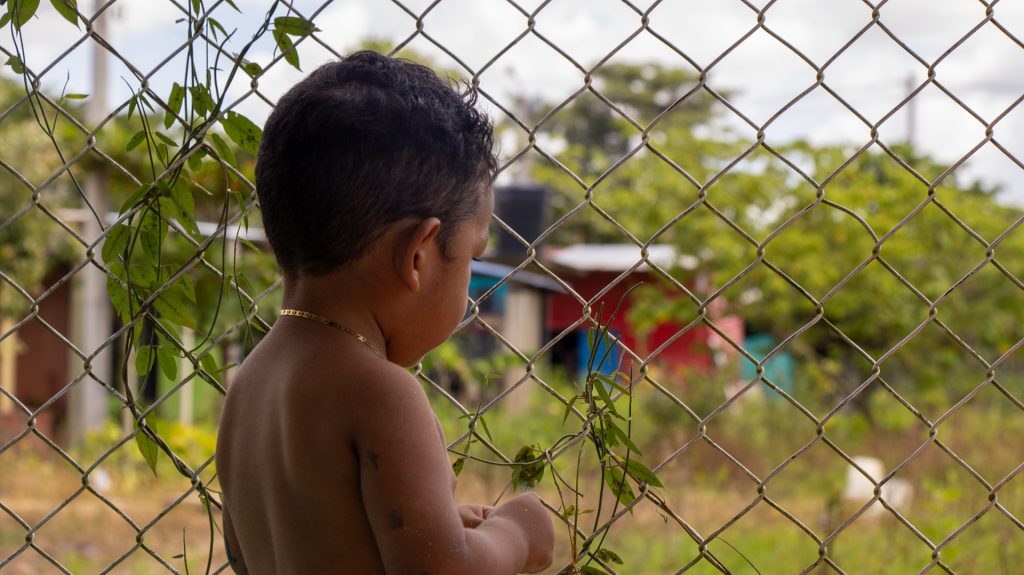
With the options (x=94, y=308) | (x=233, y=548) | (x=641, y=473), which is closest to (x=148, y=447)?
(x=233, y=548)

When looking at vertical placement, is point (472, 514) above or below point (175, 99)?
below

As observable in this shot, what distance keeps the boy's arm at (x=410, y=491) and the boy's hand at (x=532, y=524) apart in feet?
0.28

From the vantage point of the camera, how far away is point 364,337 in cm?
111

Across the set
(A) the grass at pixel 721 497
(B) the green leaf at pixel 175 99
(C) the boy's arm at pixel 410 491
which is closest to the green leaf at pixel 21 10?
(B) the green leaf at pixel 175 99

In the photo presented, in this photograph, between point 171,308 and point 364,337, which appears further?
point 171,308

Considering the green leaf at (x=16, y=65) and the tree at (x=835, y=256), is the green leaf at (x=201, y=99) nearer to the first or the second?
the green leaf at (x=16, y=65)

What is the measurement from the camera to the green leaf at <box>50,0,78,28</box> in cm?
150

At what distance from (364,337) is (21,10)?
779 millimetres

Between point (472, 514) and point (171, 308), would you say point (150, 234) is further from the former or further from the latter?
point (472, 514)

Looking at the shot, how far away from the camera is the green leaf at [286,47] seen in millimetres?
1419

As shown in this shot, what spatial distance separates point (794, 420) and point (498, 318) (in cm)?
497

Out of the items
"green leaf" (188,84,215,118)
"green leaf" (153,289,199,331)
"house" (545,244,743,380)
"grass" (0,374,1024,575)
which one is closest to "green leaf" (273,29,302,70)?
"green leaf" (188,84,215,118)

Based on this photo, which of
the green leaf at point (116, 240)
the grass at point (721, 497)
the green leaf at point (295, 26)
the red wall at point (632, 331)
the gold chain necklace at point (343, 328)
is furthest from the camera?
the red wall at point (632, 331)

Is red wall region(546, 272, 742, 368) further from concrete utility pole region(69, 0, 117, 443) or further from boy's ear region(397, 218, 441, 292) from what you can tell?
boy's ear region(397, 218, 441, 292)
